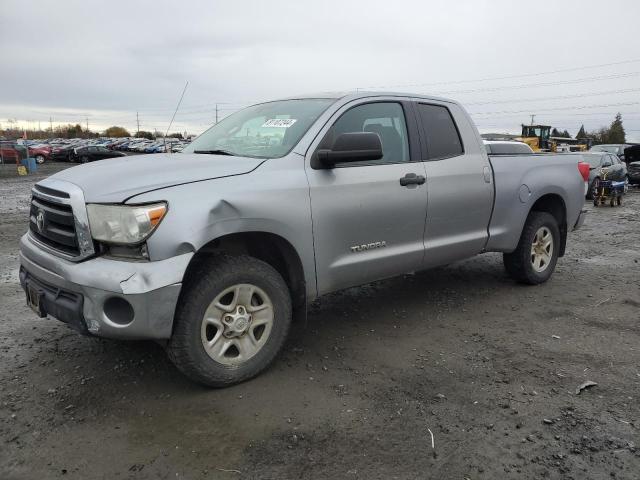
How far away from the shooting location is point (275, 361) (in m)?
3.73

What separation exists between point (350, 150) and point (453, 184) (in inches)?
54.5

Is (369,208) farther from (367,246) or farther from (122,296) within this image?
(122,296)

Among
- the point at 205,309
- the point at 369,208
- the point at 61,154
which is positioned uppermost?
the point at 61,154

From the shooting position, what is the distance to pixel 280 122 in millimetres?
3982

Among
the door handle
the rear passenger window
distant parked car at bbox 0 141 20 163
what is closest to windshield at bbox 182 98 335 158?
the door handle

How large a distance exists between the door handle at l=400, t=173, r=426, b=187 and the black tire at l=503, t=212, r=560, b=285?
1762mm

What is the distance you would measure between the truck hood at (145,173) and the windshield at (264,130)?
257 mm

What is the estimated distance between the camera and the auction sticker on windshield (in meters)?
3.92

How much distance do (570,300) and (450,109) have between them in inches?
88.9

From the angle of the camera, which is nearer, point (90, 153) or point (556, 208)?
point (556, 208)

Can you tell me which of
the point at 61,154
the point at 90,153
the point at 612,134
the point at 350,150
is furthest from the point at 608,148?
the point at 612,134

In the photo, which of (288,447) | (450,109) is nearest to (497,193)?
(450,109)

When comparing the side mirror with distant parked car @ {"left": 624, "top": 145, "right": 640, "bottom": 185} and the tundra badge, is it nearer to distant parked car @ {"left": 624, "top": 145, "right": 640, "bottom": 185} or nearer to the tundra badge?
the tundra badge

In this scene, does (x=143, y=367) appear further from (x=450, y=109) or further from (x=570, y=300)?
(x=570, y=300)
